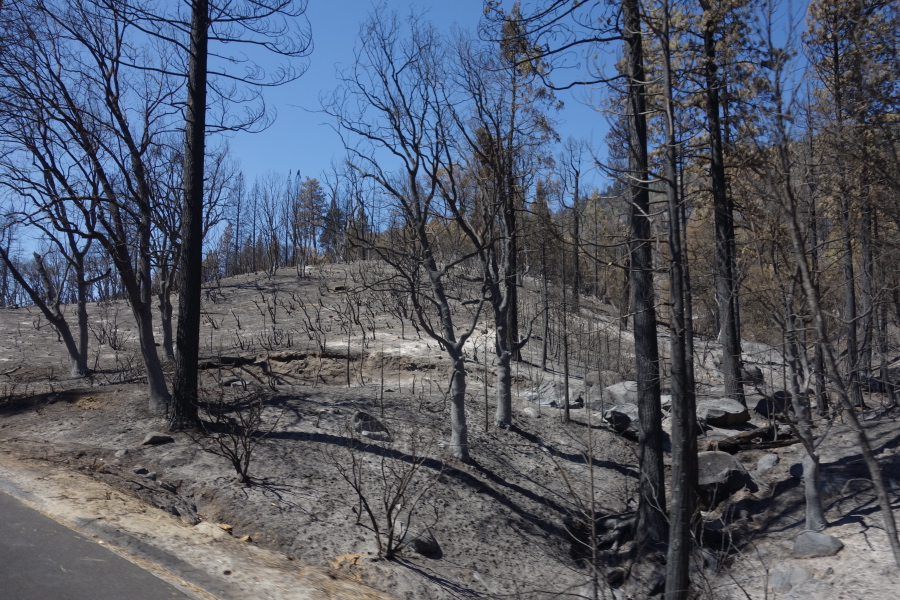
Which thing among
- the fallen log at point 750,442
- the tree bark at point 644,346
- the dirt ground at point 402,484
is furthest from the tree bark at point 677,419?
the fallen log at point 750,442

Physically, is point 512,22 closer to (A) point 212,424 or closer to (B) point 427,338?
(A) point 212,424

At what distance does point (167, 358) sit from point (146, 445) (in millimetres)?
7467

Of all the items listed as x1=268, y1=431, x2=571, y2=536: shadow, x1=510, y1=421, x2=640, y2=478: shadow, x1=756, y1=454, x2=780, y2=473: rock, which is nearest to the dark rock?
x1=510, y1=421, x2=640, y2=478: shadow

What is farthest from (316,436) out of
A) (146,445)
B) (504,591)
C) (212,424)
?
(504,591)

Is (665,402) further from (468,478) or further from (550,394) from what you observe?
(468,478)

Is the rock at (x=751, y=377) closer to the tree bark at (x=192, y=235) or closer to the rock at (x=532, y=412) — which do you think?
the rock at (x=532, y=412)

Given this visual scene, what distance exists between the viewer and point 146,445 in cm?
921

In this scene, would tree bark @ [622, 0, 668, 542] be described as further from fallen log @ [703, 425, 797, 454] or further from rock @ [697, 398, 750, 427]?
rock @ [697, 398, 750, 427]

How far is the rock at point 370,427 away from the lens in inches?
420

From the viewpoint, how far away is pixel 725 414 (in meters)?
13.4

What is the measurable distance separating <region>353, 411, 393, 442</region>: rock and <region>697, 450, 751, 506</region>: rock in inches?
209

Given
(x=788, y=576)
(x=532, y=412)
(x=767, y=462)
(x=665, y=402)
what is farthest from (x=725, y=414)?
(x=788, y=576)

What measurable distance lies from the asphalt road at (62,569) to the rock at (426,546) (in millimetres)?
3810

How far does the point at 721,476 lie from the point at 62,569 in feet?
30.9
